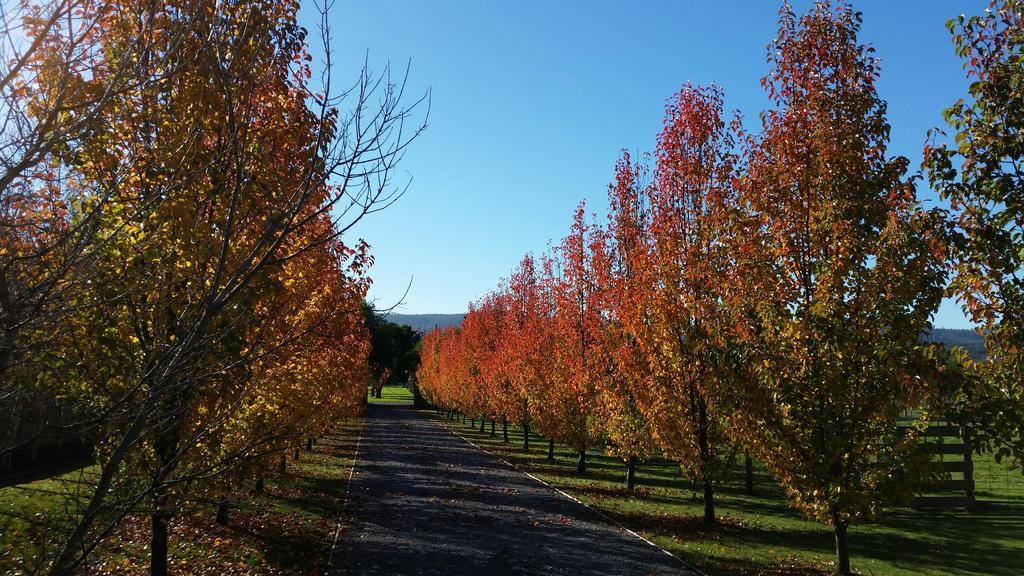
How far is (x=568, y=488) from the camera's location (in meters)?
19.8

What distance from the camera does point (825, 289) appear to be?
8.42 meters

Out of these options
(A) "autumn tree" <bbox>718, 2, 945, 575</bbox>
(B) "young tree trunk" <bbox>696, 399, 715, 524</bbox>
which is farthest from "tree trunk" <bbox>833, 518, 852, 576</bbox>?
(B) "young tree trunk" <bbox>696, 399, 715, 524</bbox>

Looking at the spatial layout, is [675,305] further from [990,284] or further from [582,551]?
[990,284]

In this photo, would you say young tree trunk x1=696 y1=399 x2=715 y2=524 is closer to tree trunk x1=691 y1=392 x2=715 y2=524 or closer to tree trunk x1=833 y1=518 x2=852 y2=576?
tree trunk x1=691 y1=392 x2=715 y2=524

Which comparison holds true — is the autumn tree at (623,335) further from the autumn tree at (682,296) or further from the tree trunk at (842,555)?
the tree trunk at (842,555)

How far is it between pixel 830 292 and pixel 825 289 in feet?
0.55

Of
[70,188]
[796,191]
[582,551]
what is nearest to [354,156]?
[70,188]

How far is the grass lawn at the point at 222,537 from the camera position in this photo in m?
9.75

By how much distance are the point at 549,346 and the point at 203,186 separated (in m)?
20.4

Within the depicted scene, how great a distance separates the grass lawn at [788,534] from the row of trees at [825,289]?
1.37 meters

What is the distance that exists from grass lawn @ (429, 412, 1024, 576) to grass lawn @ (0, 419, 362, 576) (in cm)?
667

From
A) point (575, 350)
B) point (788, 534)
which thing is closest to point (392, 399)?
point (575, 350)

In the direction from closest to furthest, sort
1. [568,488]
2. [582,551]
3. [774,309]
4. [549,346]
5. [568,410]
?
[774,309]
[582,551]
[568,488]
[568,410]
[549,346]

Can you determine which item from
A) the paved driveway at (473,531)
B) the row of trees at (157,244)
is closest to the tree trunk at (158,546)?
the row of trees at (157,244)
